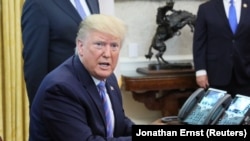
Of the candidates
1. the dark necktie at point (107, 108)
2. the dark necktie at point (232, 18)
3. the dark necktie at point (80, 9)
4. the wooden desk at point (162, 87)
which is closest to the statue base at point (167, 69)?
the wooden desk at point (162, 87)

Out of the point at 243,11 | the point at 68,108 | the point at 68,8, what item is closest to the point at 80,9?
the point at 68,8

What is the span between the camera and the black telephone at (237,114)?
190 cm

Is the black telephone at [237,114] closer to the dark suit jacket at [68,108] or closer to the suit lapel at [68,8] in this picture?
the dark suit jacket at [68,108]

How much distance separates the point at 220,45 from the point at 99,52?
2.02 metres

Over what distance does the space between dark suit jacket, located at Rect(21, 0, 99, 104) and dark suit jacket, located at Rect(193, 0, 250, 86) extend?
5.05 ft

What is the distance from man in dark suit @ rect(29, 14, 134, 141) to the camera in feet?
5.25

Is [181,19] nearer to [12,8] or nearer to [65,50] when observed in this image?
[12,8]

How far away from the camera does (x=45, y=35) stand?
2.16m

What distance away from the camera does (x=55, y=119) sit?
1.60m

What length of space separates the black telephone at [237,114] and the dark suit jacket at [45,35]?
2.62 ft

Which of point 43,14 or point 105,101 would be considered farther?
point 43,14

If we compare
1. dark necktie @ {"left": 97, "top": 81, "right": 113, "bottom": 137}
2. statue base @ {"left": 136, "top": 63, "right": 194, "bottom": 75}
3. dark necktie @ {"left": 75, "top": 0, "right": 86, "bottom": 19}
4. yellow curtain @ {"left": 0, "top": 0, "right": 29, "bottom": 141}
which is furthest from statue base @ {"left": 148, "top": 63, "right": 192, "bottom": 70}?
dark necktie @ {"left": 97, "top": 81, "right": 113, "bottom": 137}

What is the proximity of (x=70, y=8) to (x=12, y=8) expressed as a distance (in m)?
1.13

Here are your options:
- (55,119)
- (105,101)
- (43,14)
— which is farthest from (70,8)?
(55,119)
